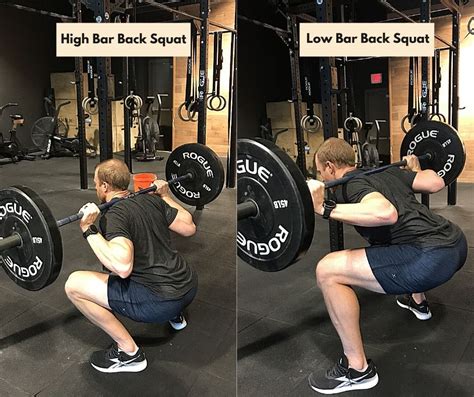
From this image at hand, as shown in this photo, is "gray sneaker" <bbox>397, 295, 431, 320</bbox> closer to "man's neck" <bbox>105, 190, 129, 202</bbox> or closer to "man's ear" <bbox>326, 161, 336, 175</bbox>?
"man's ear" <bbox>326, 161, 336, 175</bbox>

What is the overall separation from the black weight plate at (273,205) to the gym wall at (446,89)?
1957 mm

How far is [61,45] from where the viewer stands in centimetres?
153

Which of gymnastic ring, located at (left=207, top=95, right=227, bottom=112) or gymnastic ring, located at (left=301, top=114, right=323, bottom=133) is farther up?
gymnastic ring, located at (left=207, top=95, right=227, bottom=112)

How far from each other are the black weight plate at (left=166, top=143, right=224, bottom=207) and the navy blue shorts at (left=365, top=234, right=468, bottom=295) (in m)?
0.89

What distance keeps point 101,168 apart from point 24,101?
2.51ft

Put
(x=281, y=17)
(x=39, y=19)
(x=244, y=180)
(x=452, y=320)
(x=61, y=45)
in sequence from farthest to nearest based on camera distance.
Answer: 1. (x=281, y=17)
2. (x=452, y=320)
3. (x=39, y=19)
4. (x=61, y=45)
5. (x=244, y=180)

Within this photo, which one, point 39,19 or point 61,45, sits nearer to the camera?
point 61,45

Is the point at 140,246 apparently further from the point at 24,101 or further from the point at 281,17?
the point at 281,17

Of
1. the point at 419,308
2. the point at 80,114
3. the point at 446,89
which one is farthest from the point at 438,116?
the point at 80,114

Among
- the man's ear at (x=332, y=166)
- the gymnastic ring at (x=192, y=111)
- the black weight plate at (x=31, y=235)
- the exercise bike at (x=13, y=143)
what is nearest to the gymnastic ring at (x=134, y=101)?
the gymnastic ring at (x=192, y=111)

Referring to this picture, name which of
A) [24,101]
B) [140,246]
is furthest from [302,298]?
[24,101]

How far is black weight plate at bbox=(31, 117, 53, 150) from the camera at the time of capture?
204cm

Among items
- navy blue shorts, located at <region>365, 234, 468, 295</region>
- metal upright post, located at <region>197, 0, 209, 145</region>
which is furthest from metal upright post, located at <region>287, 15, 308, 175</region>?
navy blue shorts, located at <region>365, 234, 468, 295</region>

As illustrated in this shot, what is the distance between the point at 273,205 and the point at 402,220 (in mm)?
620
